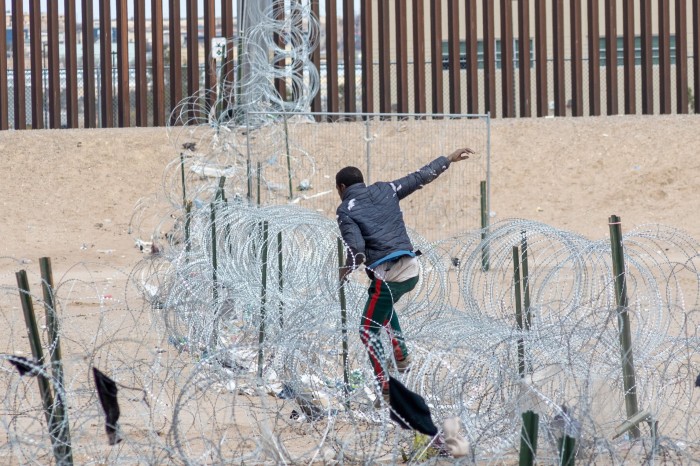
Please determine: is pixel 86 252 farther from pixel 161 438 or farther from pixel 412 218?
pixel 161 438

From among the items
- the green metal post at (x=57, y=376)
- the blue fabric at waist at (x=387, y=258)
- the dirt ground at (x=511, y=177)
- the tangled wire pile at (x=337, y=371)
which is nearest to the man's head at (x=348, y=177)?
the blue fabric at waist at (x=387, y=258)

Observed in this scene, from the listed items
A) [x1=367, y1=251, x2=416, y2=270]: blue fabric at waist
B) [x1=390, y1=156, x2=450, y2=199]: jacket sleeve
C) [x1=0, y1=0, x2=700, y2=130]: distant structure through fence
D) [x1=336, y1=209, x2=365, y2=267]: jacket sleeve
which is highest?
[x1=0, y1=0, x2=700, y2=130]: distant structure through fence

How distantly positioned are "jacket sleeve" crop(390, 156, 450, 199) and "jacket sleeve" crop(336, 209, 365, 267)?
43 centimetres

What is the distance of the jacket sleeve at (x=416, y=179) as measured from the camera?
7238mm

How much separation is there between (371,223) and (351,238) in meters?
0.16

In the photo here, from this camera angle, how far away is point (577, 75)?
22969 millimetres

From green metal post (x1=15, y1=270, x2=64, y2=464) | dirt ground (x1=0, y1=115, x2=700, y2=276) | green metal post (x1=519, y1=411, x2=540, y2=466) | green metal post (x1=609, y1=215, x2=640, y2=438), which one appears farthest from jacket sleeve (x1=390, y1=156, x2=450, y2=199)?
dirt ground (x1=0, y1=115, x2=700, y2=276)

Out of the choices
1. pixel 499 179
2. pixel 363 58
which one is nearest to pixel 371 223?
pixel 499 179

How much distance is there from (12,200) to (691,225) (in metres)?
10.5

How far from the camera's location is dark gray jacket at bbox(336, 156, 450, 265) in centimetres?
688

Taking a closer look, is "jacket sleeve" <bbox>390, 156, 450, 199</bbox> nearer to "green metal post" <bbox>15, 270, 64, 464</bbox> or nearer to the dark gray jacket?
the dark gray jacket

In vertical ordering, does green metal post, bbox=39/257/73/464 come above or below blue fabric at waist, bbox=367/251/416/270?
below

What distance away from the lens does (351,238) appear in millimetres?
6840

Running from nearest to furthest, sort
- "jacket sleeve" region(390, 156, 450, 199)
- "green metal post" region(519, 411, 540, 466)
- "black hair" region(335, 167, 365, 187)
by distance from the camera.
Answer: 1. "green metal post" region(519, 411, 540, 466)
2. "black hair" region(335, 167, 365, 187)
3. "jacket sleeve" region(390, 156, 450, 199)
